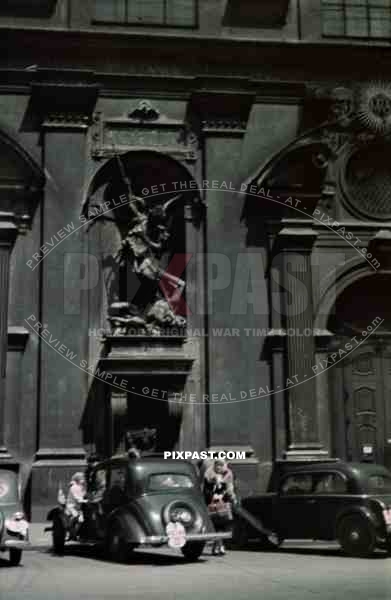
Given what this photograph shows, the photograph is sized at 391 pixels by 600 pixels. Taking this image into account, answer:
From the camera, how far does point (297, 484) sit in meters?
13.9

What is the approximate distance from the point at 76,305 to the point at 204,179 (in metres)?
3.69

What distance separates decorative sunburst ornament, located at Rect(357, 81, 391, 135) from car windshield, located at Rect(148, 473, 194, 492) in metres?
9.52

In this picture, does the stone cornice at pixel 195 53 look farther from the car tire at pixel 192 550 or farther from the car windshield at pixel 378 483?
the car tire at pixel 192 550

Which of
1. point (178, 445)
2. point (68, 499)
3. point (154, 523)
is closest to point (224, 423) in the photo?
point (178, 445)

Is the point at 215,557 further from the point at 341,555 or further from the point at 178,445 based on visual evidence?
the point at 178,445

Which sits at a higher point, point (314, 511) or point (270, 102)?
point (270, 102)

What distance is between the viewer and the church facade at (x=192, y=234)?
17.5 meters

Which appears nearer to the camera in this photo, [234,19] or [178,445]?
[178,445]

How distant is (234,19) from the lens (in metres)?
19.2

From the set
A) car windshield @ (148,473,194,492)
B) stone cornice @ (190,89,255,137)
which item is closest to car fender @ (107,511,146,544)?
car windshield @ (148,473,194,492)

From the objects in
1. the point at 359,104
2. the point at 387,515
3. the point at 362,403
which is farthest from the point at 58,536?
the point at 359,104

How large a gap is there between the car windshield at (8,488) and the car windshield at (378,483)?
502cm

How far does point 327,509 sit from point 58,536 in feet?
12.8

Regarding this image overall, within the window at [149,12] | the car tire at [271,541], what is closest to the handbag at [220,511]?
the car tire at [271,541]
